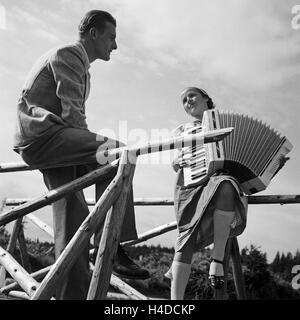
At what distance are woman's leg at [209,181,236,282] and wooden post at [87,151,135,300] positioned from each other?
958 millimetres

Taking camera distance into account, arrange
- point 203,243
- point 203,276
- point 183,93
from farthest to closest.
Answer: point 203,276, point 183,93, point 203,243

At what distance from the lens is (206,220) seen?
11.3 feet

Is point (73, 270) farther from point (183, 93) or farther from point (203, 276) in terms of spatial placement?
point (203, 276)

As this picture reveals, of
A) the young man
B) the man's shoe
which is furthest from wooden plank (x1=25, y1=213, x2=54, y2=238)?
the man's shoe

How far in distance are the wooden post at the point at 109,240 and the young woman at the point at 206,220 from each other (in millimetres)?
957

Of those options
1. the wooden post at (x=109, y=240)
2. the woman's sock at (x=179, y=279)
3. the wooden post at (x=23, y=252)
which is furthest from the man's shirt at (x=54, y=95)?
the wooden post at (x=23, y=252)

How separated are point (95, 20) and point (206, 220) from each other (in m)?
1.65

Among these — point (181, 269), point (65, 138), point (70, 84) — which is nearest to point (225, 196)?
point (181, 269)

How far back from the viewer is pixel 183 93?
12.7ft

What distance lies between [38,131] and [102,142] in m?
0.39

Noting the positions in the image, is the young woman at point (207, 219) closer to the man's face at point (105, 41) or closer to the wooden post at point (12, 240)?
the man's face at point (105, 41)

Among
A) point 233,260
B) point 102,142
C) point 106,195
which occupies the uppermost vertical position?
point 102,142
